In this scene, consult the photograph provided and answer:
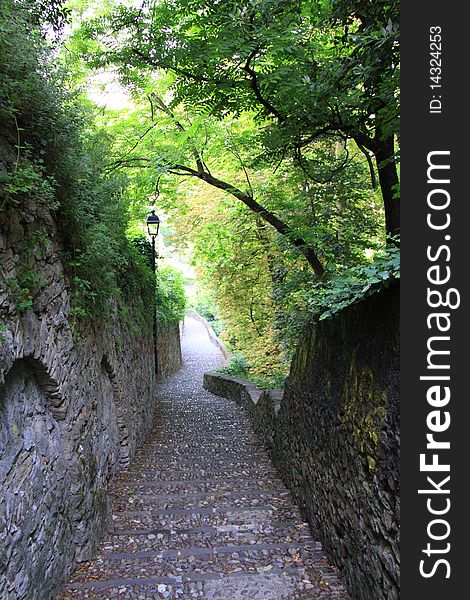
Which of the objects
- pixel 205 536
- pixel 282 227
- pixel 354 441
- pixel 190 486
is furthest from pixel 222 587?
pixel 282 227

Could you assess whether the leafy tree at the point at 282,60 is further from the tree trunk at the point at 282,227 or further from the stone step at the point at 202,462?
the stone step at the point at 202,462

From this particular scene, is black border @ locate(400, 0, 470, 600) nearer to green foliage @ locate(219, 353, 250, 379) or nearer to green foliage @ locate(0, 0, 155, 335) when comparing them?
green foliage @ locate(0, 0, 155, 335)

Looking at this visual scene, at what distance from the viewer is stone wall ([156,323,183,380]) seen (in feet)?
42.9

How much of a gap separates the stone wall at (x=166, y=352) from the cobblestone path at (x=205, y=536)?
638cm

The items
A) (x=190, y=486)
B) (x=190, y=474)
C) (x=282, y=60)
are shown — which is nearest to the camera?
(x=282, y=60)

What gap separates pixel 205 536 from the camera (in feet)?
12.4

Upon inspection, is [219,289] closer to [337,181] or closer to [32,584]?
[337,181]

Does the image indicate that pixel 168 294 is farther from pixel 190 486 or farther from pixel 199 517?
A: pixel 199 517

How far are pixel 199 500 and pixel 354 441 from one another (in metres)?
2.36

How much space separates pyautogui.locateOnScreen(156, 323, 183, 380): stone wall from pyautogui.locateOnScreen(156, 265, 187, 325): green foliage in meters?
0.35

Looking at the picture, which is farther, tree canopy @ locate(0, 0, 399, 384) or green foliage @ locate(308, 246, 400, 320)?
tree canopy @ locate(0, 0, 399, 384)

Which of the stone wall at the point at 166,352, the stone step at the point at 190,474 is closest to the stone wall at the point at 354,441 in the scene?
the stone step at the point at 190,474

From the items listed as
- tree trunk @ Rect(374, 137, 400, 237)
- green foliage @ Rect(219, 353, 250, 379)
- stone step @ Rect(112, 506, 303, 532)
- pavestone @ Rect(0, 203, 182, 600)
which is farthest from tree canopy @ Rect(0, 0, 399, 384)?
green foliage @ Rect(219, 353, 250, 379)

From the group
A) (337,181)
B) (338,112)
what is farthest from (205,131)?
(338,112)
